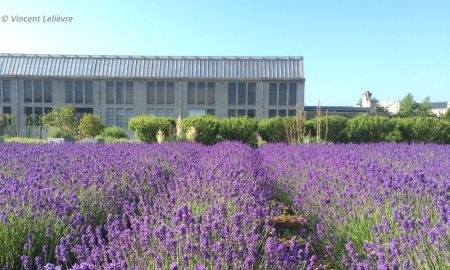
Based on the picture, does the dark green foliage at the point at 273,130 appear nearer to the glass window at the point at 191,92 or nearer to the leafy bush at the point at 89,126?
the leafy bush at the point at 89,126

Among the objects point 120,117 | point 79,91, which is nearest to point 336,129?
point 120,117

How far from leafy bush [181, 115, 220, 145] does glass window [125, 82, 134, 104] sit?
19.3 metres

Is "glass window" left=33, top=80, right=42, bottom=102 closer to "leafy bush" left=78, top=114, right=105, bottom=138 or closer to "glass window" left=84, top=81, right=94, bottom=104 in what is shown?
"glass window" left=84, top=81, right=94, bottom=104

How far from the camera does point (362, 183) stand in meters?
3.81

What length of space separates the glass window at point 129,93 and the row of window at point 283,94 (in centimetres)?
1154

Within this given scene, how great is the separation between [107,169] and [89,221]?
1566 millimetres

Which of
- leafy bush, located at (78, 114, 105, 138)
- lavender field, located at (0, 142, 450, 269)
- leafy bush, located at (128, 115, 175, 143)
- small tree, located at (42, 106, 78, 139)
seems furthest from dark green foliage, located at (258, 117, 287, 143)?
small tree, located at (42, 106, 78, 139)

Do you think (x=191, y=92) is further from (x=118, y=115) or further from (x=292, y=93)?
(x=292, y=93)

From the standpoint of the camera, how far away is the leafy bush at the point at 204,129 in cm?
1641

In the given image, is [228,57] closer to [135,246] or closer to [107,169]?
[107,169]

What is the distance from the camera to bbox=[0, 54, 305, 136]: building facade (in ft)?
113

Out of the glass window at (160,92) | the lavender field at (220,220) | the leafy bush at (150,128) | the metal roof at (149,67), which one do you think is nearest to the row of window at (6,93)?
the metal roof at (149,67)

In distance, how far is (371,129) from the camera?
1589 cm

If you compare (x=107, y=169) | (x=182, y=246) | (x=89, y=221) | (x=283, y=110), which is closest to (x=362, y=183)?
(x=182, y=246)
